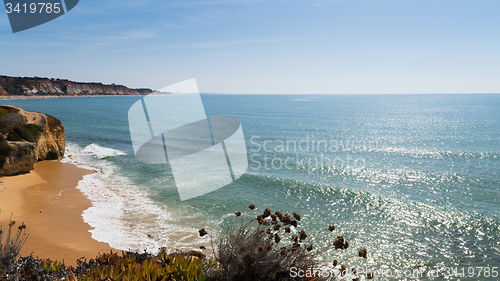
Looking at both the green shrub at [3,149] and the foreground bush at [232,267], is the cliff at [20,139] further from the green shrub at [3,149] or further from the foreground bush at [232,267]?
the foreground bush at [232,267]

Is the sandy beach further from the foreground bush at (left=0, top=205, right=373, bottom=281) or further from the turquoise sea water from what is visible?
the foreground bush at (left=0, top=205, right=373, bottom=281)

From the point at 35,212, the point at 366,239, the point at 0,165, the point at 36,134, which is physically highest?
the point at 36,134

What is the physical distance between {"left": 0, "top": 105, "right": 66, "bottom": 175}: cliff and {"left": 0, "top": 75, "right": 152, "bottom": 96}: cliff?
122m

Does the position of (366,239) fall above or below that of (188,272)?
below

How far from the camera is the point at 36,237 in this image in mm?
8617

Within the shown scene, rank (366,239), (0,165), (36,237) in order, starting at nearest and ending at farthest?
(36,237) < (366,239) < (0,165)

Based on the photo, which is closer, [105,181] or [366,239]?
[366,239]

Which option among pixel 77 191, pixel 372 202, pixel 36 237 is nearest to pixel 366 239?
pixel 372 202

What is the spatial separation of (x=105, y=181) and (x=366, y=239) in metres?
14.7

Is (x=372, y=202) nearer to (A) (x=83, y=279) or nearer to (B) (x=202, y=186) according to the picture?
(B) (x=202, y=186)
